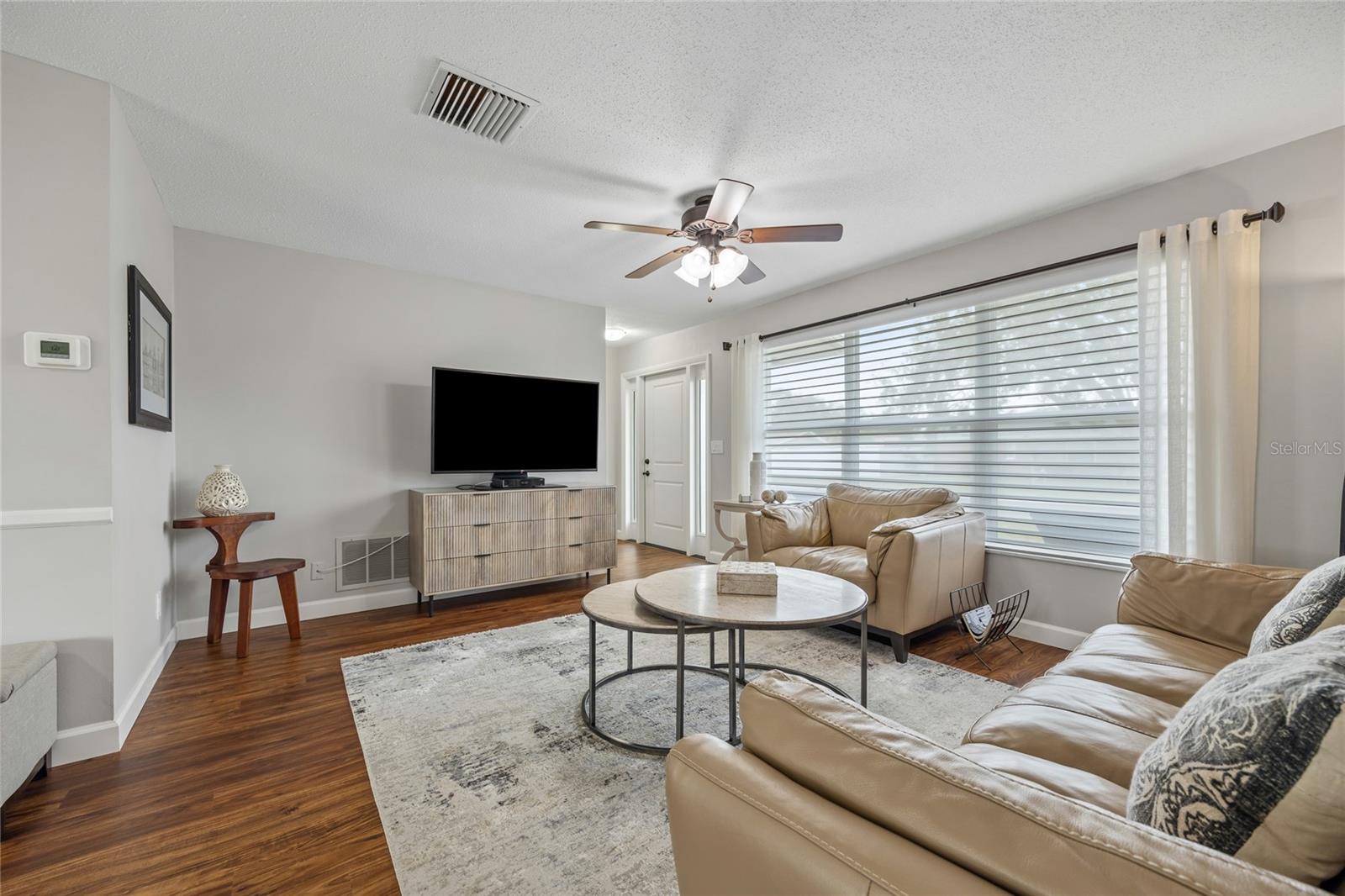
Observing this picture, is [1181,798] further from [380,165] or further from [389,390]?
[389,390]

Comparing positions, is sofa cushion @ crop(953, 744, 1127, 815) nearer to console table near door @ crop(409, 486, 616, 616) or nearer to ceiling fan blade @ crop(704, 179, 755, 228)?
ceiling fan blade @ crop(704, 179, 755, 228)

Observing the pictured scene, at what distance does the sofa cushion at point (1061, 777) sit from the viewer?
0.98 metres

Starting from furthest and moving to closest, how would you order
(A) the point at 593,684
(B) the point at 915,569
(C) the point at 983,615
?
(C) the point at 983,615 → (B) the point at 915,569 → (A) the point at 593,684

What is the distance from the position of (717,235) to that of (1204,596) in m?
2.36

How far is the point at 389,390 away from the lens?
409cm

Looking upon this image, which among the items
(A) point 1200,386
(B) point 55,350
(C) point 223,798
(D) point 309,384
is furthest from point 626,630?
(D) point 309,384

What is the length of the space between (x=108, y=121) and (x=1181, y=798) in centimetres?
340

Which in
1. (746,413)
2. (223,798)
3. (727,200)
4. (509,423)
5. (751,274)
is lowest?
(223,798)

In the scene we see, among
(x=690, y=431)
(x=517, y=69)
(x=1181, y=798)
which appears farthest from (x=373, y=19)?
(x=690, y=431)

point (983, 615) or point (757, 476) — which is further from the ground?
point (757, 476)

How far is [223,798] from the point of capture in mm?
1806

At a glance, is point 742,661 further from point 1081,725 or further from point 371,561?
point 371,561

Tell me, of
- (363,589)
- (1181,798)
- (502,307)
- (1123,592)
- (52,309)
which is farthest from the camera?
(502,307)

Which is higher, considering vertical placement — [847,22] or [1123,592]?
[847,22]
